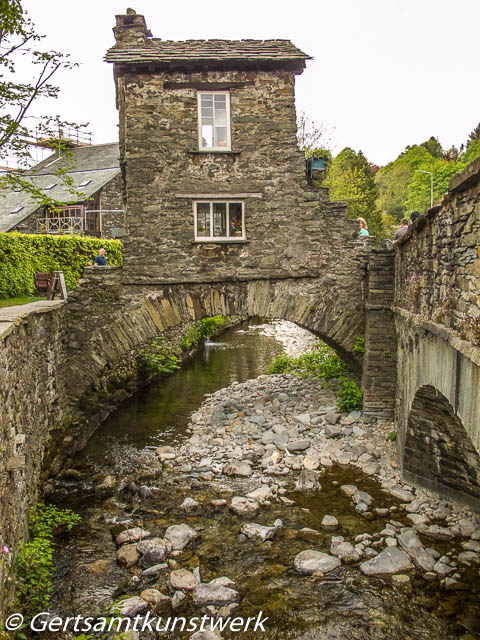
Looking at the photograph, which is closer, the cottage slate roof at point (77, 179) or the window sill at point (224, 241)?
the window sill at point (224, 241)

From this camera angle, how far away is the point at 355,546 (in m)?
7.37

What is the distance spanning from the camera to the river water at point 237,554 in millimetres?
5949

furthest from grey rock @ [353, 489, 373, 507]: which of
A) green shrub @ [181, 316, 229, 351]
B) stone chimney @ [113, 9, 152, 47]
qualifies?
green shrub @ [181, 316, 229, 351]

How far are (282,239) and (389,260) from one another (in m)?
2.62

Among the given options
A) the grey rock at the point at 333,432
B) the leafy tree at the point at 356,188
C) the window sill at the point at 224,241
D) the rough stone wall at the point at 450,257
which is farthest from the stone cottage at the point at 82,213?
the rough stone wall at the point at 450,257

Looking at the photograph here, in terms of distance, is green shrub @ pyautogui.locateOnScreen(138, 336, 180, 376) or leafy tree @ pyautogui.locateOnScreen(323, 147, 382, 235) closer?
green shrub @ pyautogui.locateOnScreen(138, 336, 180, 376)

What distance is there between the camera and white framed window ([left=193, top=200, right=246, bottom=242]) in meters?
12.0

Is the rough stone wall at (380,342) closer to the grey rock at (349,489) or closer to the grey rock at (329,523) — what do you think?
the grey rock at (349,489)

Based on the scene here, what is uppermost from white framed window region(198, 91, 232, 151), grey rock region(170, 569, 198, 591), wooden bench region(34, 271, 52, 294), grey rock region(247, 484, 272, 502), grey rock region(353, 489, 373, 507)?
white framed window region(198, 91, 232, 151)

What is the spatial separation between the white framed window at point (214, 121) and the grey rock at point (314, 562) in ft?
29.6

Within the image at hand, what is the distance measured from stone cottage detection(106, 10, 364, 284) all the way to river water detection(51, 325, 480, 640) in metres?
4.63

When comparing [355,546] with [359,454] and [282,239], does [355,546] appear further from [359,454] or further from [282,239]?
[282,239]

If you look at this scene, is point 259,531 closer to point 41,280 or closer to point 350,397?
point 350,397

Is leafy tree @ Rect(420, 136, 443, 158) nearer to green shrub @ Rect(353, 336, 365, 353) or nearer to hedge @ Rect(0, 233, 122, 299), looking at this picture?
hedge @ Rect(0, 233, 122, 299)
